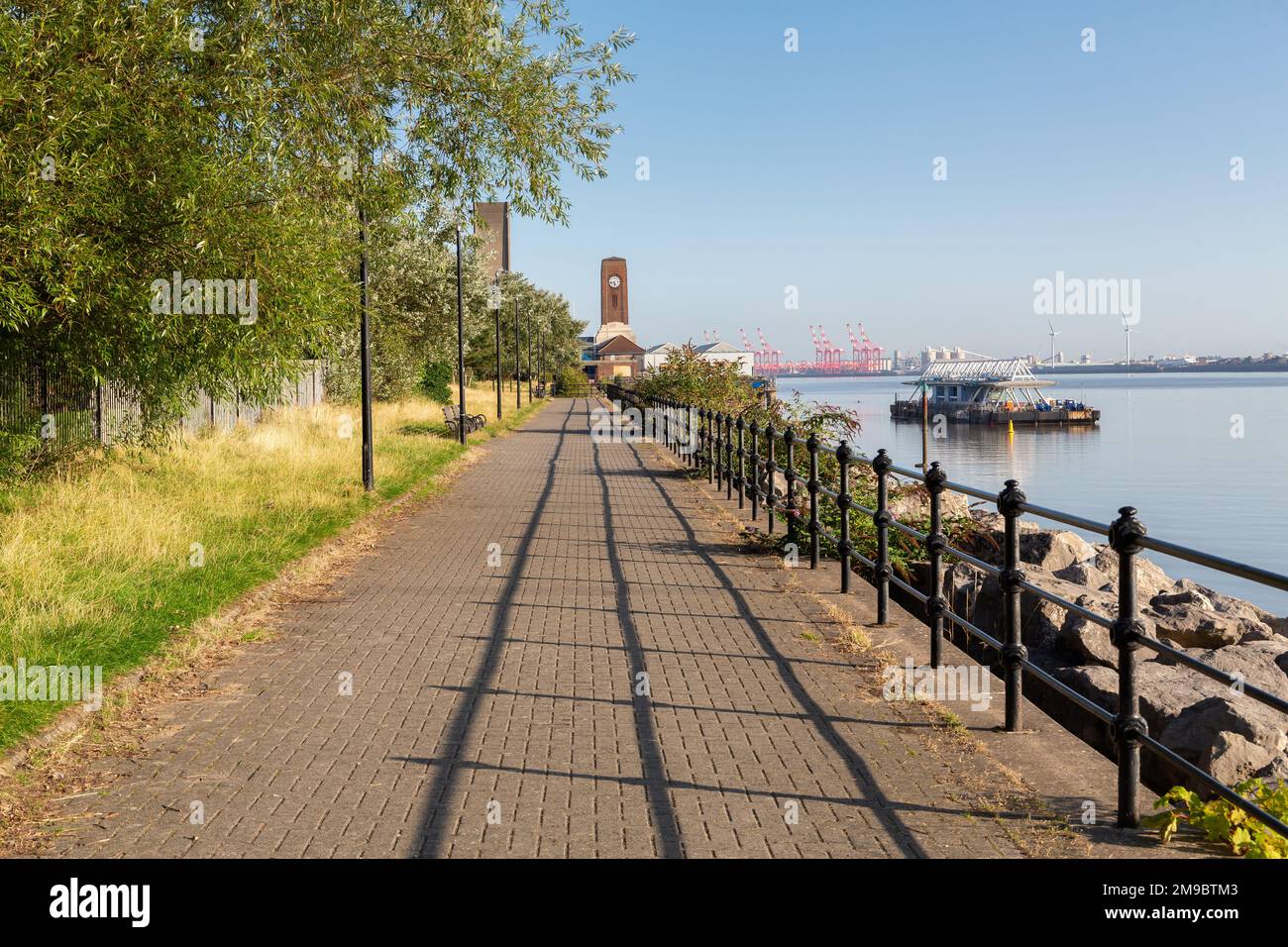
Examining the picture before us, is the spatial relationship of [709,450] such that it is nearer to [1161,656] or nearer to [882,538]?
[882,538]

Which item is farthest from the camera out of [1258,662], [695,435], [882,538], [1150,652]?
[695,435]

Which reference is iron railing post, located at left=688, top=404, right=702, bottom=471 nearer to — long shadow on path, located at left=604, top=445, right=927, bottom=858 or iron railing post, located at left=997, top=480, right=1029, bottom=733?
long shadow on path, located at left=604, top=445, right=927, bottom=858

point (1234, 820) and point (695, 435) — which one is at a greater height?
point (695, 435)

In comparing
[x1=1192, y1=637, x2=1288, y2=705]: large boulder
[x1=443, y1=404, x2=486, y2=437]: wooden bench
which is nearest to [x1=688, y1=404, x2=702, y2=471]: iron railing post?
[x1=443, y1=404, x2=486, y2=437]: wooden bench

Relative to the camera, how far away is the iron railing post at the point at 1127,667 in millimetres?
4730

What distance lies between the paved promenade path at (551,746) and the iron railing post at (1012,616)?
1.52 ft

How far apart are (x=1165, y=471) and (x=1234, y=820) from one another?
46498 millimetres

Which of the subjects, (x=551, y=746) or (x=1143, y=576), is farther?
(x=1143, y=576)

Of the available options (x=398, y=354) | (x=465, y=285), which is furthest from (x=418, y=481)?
(x=465, y=285)

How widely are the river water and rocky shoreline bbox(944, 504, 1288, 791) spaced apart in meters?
5.38

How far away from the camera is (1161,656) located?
6.14 m

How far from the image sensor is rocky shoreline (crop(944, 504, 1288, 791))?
697cm

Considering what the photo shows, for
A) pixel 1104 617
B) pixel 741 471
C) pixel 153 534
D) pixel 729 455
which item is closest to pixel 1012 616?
pixel 1104 617

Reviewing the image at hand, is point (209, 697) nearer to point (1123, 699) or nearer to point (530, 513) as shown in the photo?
point (1123, 699)
